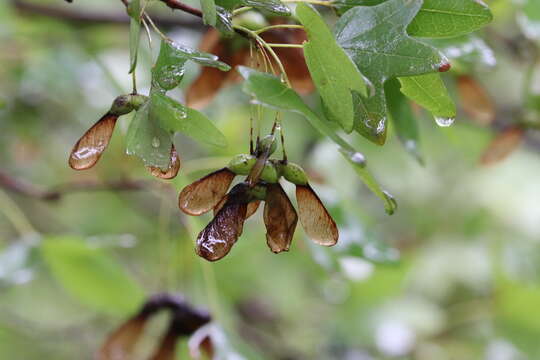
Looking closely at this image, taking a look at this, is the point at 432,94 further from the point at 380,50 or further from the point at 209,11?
the point at 209,11

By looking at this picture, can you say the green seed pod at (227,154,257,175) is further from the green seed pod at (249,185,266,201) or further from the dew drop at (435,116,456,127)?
the dew drop at (435,116,456,127)

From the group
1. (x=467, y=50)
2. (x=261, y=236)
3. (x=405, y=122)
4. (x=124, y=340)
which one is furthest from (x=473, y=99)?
(x=124, y=340)

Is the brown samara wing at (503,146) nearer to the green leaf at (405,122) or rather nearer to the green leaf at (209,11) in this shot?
the green leaf at (405,122)

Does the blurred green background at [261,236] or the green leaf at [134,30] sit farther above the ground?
the green leaf at [134,30]

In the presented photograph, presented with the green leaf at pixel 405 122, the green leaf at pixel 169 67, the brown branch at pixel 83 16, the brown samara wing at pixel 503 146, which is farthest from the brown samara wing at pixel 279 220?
the brown branch at pixel 83 16

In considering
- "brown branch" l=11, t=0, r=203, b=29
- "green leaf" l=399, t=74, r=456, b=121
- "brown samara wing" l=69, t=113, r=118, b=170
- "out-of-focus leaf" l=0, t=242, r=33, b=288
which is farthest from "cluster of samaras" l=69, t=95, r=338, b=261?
"brown branch" l=11, t=0, r=203, b=29

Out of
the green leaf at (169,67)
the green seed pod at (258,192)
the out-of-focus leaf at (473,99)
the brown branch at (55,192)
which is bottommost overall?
the brown branch at (55,192)

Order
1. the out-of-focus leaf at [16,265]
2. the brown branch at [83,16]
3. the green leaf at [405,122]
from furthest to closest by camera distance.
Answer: the brown branch at [83,16], the out-of-focus leaf at [16,265], the green leaf at [405,122]

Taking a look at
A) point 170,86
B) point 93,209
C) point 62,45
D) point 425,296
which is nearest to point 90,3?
point 62,45
